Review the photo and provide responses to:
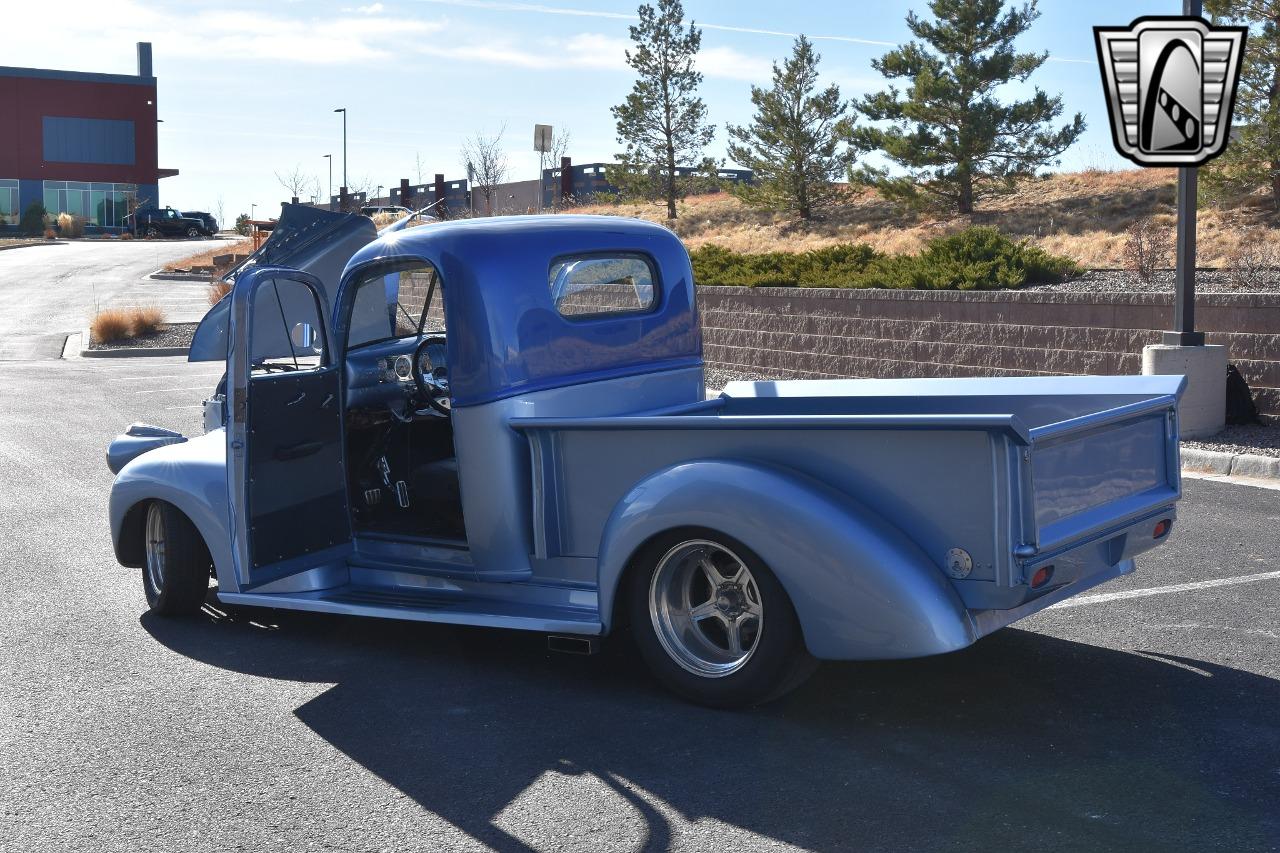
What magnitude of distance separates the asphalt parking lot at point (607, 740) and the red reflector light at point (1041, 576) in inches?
21.5

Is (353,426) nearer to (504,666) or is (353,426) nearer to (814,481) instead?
(504,666)

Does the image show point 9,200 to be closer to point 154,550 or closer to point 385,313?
point 154,550

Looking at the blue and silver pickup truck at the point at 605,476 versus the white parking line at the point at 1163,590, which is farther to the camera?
the white parking line at the point at 1163,590

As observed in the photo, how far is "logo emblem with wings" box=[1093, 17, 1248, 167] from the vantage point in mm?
11703

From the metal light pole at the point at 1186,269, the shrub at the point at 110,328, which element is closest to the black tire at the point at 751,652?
the metal light pole at the point at 1186,269

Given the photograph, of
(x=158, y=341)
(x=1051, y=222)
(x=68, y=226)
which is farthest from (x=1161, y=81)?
(x=68, y=226)

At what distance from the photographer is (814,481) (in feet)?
15.3

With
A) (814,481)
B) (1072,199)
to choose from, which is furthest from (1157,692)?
(1072,199)

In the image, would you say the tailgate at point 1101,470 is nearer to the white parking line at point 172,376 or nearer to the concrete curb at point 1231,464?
the concrete curb at point 1231,464

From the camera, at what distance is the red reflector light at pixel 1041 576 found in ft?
14.5

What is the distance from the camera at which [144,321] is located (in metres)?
26.3

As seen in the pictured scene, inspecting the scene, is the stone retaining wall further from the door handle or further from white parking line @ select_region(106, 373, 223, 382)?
the door handle

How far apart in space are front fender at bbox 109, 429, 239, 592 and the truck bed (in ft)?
5.09

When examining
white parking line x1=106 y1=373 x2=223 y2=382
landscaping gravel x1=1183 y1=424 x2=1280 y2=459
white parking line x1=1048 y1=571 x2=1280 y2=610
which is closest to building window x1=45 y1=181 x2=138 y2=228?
white parking line x1=106 y1=373 x2=223 y2=382
